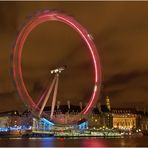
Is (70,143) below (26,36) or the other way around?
below

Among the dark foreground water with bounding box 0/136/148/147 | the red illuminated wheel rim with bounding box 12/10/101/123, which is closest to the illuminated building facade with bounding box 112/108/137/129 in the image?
the dark foreground water with bounding box 0/136/148/147

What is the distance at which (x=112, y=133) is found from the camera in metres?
106

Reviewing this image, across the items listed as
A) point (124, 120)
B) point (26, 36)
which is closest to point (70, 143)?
point (26, 36)

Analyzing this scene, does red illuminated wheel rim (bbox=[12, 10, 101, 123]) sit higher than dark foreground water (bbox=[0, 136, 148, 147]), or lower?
higher

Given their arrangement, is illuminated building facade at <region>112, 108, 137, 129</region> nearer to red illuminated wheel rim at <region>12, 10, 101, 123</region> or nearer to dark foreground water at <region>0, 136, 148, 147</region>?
dark foreground water at <region>0, 136, 148, 147</region>

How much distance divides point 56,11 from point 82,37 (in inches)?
123

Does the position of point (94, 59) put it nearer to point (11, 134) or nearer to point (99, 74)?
point (99, 74)

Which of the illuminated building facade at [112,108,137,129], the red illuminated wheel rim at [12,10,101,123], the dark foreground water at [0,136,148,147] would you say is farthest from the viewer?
the illuminated building facade at [112,108,137,129]

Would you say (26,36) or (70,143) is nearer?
(26,36)

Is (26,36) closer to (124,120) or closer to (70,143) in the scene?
(70,143)

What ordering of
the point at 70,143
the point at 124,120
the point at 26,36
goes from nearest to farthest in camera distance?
1. the point at 26,36
2. the point at 70,143
3. the point at 124,120

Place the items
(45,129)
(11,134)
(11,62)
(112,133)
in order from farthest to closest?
(112,133)
(11,134)
(45,129)
(11,62)

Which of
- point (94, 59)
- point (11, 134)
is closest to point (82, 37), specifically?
point (94, 59)

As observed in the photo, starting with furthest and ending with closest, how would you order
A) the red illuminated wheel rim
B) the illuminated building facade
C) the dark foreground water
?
the illuminated building facade < the dark foreground water < the red illuminated wheel rim
